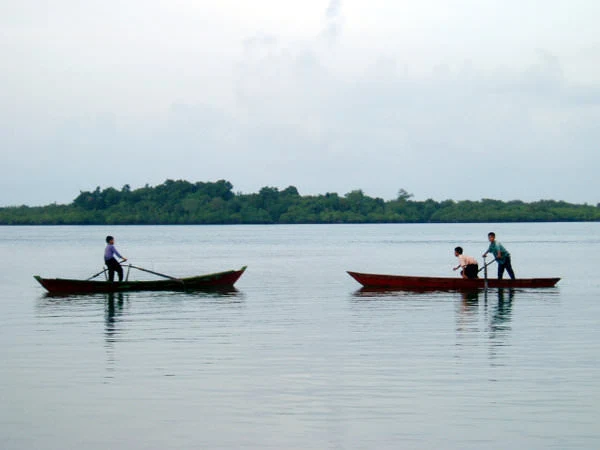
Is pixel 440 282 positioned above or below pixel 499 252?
below

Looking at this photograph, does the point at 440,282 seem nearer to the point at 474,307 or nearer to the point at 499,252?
the point at 499,252

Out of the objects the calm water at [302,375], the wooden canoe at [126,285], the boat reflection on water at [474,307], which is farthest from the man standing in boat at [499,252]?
the wooden canoe at [126,285]

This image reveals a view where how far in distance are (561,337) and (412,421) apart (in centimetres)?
949

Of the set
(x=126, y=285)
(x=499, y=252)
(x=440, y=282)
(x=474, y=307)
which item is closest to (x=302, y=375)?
(x=474, y=307)

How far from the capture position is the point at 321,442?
1086 centimetres

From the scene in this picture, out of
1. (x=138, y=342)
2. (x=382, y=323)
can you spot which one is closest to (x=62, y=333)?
(x=138, y=342)

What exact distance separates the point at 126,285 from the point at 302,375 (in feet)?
65.8

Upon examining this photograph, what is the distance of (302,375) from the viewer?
1543 centimetres

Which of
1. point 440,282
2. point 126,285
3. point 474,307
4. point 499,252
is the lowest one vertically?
point 474,307

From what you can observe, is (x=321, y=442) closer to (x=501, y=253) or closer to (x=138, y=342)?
(x=138, y=342)

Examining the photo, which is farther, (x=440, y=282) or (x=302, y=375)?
(x=440, y=282)

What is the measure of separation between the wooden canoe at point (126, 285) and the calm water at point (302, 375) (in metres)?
3.76

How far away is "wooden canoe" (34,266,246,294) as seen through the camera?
3406 centimetres

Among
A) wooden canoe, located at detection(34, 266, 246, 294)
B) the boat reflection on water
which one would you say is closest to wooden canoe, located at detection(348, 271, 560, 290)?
the boat reflection on water
